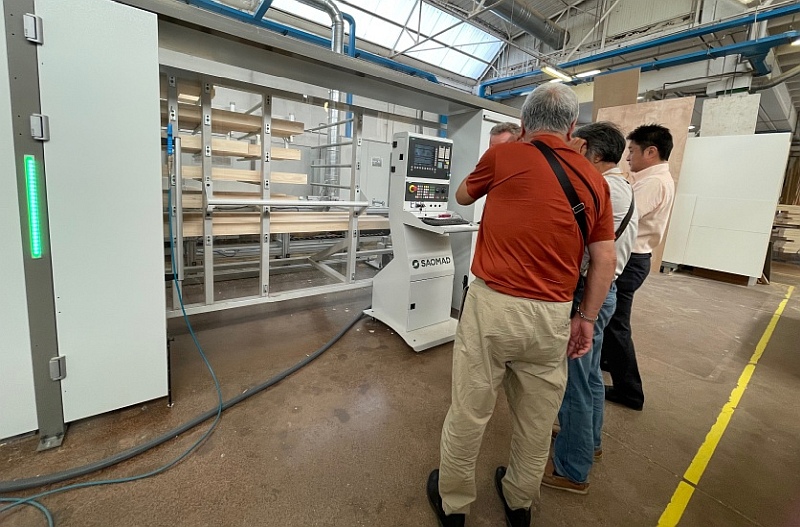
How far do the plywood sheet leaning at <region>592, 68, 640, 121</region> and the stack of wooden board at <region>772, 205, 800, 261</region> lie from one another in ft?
14.0

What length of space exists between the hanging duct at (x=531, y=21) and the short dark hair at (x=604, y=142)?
18.8ft

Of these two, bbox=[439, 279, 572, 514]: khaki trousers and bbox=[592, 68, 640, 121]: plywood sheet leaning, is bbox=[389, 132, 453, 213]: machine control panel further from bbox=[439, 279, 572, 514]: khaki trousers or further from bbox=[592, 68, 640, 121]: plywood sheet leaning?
bbox=[592, 68, 640, 121]: plywood sheet leaning

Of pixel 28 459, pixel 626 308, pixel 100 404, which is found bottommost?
pixel 28 459

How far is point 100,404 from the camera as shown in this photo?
1.83m

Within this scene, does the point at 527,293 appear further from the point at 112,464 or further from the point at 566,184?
the point at 112,464

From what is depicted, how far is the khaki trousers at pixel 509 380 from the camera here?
118 centimetres

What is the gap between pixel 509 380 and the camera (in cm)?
138

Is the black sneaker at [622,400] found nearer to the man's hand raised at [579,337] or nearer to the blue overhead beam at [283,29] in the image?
the man's hand raised at [579,337]

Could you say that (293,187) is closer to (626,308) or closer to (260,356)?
(260,356)

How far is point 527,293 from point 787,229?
9.56 metres

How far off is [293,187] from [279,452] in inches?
234

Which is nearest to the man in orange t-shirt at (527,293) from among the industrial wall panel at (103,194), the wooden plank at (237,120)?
the industrial wall panel at (103,194)

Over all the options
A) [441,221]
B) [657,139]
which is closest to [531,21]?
[441,221]

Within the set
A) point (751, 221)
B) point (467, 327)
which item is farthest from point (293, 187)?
point (751, 221)
